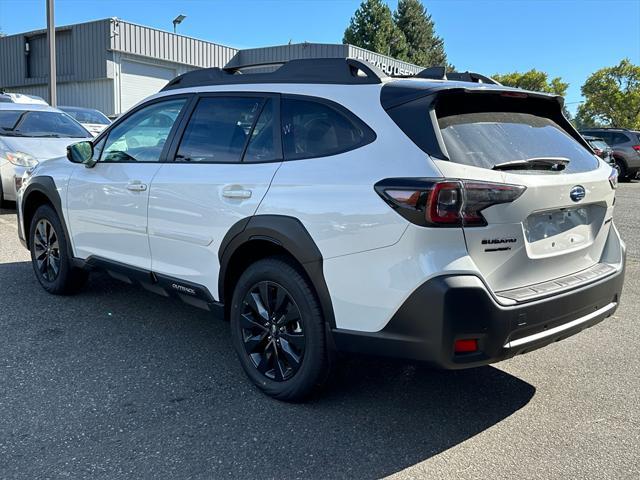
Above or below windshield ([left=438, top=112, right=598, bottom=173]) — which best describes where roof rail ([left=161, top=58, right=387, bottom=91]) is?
above

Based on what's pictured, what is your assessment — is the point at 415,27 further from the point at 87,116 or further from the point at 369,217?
the point at 369,217

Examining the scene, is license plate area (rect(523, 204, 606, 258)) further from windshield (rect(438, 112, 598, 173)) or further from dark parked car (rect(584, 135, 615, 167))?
dark parked car (rect(584, 135, 615, 167))

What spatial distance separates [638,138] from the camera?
20188 mm

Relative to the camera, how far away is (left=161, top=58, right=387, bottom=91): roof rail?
10.5ft

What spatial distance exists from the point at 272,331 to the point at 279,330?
59 mm

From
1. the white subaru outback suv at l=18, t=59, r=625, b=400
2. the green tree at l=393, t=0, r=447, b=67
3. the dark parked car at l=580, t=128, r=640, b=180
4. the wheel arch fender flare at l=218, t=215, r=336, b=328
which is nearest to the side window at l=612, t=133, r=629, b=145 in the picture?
the dark parked car at l=580, t=128, r=640, b=180

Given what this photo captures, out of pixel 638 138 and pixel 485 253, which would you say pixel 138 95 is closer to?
pixel 638 138

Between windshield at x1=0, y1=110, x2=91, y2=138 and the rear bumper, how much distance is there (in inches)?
333

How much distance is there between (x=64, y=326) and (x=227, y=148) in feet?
6.57

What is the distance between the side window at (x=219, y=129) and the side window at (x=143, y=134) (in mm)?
232

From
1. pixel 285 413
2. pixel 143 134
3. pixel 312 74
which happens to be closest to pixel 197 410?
pixel 285 413

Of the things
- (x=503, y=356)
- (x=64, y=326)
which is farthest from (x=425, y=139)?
(x=64, y=326)

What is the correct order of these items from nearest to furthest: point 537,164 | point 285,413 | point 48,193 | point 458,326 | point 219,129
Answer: point 458,326 → point 537,164 → point 285,413 → point 219,129 → point 48,193

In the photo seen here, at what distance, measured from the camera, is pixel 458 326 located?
2.62 m
